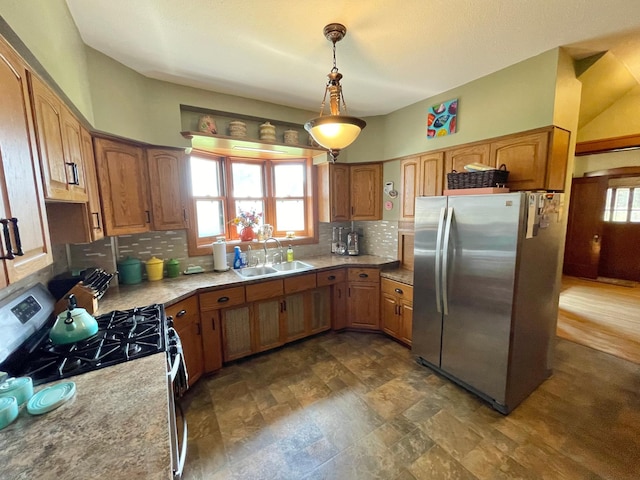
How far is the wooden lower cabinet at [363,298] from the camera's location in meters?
3.17

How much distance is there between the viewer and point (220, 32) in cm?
172

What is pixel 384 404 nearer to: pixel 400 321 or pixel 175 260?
pixel 400 321

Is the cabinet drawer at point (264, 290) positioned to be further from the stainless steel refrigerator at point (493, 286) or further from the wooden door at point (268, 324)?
the stainless steel refrigerator at point (493, 286)

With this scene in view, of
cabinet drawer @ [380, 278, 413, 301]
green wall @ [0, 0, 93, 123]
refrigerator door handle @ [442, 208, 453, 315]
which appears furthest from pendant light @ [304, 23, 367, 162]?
cabinet drawer @ [380, 278, 413, 301]

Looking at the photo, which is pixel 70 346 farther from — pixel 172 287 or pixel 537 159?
pixel 537 159

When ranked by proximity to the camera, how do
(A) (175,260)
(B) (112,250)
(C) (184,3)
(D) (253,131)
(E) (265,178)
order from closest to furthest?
(C) (184,3)
(B) (112,250)
(A) (175,260)
(D) (253,131)
(E) (265,178)

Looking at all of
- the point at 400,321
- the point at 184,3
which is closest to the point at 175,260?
the point at 184,3

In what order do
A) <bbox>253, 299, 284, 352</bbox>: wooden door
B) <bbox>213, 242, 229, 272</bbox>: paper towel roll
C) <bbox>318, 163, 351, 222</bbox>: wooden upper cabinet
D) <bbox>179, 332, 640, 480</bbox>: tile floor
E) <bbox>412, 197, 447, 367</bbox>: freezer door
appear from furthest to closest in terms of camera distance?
<bbox>318, 163, 351, 222</bbox>: wooden upper cabinet → <bbox>213, 242, 229, 272</bbox>: paper towel roll → <bbox>253, 299, 284, 352</bbox>: wooden door → <bbox>412, 197, 447, 367</bbox>: freezer door → <bbox>179, 332, 640, 480</bbox>: tile floor

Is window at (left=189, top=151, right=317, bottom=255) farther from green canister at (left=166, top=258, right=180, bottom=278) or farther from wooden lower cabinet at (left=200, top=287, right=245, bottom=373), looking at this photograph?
wooden lower cabinet at (left=200, top=287, right=245, bottom=373)

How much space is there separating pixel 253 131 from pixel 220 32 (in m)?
1.19

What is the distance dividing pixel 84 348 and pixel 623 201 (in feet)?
25.6

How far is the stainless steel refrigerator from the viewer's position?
6.24ft

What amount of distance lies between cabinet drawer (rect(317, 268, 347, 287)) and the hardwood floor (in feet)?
8.79

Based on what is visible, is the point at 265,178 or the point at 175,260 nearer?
the point at 175,260
